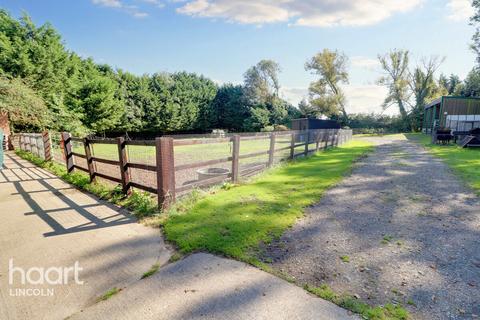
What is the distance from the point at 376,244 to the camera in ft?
10.6

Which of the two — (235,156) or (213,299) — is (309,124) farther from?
(213,299)

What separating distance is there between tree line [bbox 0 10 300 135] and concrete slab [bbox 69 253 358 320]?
15936 mm

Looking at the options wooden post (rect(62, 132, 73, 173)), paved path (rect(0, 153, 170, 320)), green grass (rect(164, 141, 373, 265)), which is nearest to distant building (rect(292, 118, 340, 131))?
green grass (rect(164, 141, 373, 265))

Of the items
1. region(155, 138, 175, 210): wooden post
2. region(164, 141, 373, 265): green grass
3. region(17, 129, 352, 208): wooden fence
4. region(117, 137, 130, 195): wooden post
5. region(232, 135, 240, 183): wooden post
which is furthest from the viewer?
region(232, 135, 240, 183): wooden post

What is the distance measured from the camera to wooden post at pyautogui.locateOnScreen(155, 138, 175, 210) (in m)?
4.02

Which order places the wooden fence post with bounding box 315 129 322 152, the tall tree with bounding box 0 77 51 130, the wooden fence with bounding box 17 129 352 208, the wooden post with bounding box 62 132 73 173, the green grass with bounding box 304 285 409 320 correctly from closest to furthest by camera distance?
1. the green grass with bounding box 304 285 409 320
2. the wooden fence with bounding box 17 129 352 208
3. the wooden post with bounding box 62 132 73 173
4. the wooden fence post with bounding box 315 129 322 152
5. the tall tree with bounding box 0 77 51 130

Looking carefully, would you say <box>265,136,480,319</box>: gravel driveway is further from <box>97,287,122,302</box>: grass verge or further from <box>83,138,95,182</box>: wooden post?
<box>83,138,95,182</box>: wooden post

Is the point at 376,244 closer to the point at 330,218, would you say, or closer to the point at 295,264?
the point at 330,218

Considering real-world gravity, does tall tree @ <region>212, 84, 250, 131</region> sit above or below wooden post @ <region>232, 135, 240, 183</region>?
above

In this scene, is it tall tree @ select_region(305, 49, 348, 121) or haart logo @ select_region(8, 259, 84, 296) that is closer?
haart logo @ select_region(8, 259, 84, 296)

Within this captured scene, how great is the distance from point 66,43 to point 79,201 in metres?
29.0

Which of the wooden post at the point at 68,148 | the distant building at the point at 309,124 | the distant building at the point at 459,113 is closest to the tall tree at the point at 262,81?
the distant building at the point at 309,124

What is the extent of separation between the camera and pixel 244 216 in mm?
4086

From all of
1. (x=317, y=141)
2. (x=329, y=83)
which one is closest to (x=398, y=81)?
(x=329, y=83)
